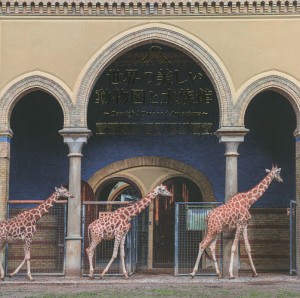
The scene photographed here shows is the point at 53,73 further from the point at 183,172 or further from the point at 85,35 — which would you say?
the point at 183,172

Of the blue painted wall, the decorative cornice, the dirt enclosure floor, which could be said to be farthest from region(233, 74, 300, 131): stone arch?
the dirt enclosure floor

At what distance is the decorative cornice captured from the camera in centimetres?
1767

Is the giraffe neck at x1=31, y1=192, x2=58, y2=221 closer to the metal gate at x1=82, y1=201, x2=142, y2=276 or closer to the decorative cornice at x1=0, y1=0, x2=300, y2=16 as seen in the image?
the metal gate at x1=82, y1=201, x2=142, y2=276

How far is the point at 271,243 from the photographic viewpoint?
20.2 meters

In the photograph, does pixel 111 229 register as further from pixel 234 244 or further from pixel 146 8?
pixel 146 8

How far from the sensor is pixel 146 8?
17.8 meters

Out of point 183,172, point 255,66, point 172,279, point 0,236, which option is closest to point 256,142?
point 183,172

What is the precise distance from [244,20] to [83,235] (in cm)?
633

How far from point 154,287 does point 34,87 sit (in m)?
5.58

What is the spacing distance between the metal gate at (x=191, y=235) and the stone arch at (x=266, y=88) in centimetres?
221

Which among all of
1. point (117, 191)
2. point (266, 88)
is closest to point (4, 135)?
point (266, 88)

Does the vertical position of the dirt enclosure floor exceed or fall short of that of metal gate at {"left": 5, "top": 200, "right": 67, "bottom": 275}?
it falls short

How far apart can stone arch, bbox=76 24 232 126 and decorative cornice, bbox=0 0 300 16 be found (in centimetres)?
46

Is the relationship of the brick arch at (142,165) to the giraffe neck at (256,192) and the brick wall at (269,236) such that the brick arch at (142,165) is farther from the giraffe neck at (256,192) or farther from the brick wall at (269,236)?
the giraffe neck at (256,192)
